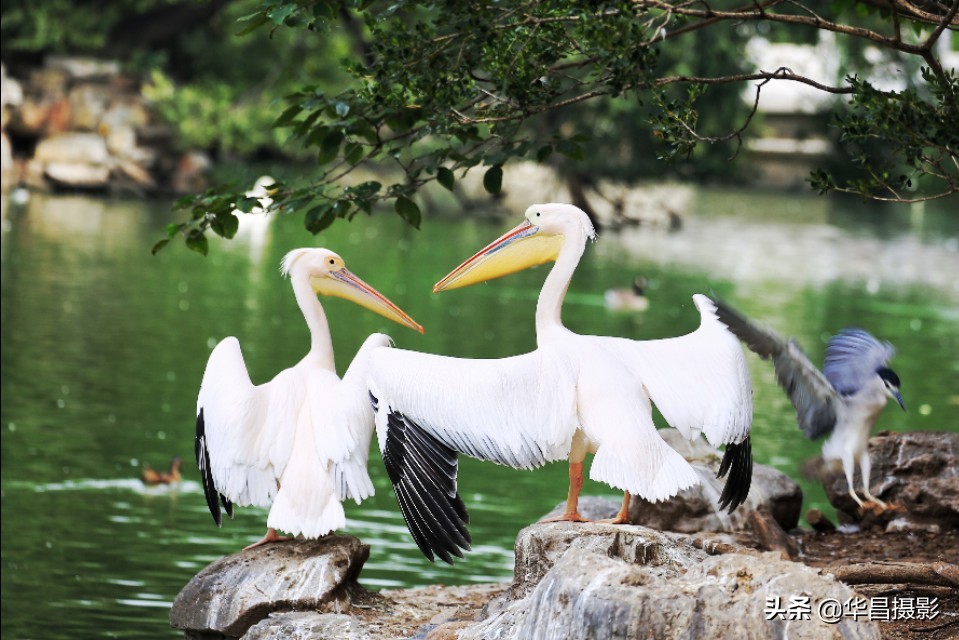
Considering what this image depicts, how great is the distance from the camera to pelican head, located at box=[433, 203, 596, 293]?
611 cm

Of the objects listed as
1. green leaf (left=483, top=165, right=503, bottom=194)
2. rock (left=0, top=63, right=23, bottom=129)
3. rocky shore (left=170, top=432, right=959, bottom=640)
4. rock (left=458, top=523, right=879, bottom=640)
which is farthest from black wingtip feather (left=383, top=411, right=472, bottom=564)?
rock (left=0, top=63, right=23, bottom=129)

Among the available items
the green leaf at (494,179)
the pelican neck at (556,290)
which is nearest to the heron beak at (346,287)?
the green leaf at (494,179)

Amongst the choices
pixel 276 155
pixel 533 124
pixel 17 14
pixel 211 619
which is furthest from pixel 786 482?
pixel 276 155

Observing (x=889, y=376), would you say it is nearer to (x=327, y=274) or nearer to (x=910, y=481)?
(x=910, y=481)

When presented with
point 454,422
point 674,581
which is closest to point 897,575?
point 674,581

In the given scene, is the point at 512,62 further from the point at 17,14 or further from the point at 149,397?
the point at 17,14

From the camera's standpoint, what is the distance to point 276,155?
115ft

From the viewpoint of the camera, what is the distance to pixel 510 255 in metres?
6.23

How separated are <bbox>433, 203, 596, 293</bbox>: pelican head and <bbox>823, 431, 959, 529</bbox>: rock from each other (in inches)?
88.0

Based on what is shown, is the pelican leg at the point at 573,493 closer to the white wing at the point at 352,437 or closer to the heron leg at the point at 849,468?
the white wing at the point at 352,437

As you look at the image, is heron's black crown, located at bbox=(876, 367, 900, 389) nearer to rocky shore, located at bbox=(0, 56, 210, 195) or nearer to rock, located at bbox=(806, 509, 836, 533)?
rock, located at bbox=(806, 509, 836, 533)

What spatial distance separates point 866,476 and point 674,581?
313cm

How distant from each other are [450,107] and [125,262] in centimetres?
1372

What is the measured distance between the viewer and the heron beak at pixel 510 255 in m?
6.18
